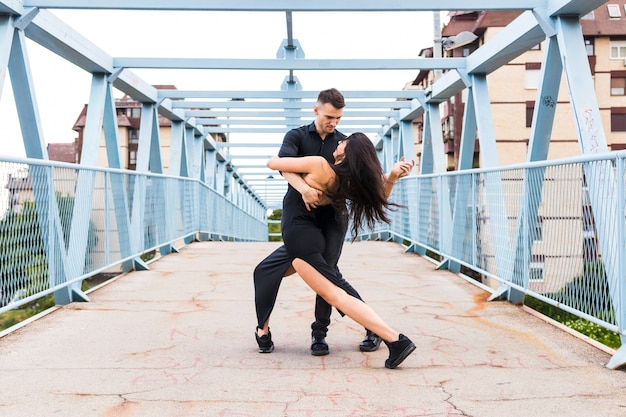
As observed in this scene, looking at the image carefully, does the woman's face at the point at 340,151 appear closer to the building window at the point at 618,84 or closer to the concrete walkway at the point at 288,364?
the concrete walkway at the point at 288,364

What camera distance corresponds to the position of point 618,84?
28250mm

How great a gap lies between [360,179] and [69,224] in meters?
3.42

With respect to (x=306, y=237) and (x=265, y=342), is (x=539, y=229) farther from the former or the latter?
(x=265, y=342)

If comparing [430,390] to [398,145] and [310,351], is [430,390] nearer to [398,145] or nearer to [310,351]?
[310,351]

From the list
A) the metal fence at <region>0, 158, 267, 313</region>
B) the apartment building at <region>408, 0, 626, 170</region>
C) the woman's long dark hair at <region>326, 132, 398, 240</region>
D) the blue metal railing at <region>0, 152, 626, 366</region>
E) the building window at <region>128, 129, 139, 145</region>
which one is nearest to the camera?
the woman's long dark hair at <region>326, 132, 398, 240</region>

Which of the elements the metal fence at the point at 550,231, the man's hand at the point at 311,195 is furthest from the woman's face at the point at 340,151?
the metal fence at the point at 550,231

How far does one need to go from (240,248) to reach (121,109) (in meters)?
40.1

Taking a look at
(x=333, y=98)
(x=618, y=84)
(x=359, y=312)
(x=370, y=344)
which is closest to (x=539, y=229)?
(x=370, y=344)

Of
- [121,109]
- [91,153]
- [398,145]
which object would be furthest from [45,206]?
[121,109]

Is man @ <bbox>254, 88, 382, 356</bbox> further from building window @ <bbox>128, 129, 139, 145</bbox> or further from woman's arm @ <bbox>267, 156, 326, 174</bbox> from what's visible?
building window @ <bbox>128, 129, 139, 145</bbox>

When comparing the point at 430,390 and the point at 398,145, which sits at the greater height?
the point at 398,145

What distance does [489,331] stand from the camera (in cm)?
528

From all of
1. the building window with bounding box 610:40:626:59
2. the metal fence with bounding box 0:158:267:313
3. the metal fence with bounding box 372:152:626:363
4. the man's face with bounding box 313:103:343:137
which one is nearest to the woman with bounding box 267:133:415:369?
the man's face with bounding box 313:103:343:137

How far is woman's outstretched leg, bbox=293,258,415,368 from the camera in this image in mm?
4070
